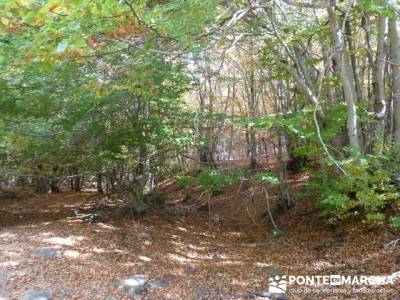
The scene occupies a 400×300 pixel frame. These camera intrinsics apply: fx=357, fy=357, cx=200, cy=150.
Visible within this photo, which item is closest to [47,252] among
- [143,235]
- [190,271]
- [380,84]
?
[143,235]

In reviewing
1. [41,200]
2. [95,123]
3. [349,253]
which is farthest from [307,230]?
[41,200]

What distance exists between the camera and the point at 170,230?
9.12m

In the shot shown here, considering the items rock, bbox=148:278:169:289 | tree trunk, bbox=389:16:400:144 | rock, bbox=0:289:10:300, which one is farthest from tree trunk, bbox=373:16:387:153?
rock, bbox=0:289:10:300

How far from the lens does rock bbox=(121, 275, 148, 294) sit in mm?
5469

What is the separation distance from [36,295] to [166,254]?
291 centimetres

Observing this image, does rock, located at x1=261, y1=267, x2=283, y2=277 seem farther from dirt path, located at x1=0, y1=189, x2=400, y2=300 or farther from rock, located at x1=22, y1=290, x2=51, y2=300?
rock, located at x1=22, y1=290, x2=51, y2=300

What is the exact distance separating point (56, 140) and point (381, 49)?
694cm

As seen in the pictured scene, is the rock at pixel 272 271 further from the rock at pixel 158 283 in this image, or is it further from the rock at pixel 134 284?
the rock at pixel 134 284

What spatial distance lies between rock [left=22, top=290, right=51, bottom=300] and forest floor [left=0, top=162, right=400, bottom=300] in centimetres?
3

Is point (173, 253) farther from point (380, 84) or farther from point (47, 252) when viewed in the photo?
point (380, 84)

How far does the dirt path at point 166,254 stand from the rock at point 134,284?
0.25 ft

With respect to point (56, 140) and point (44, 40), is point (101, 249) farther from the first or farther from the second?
point (44, 40)

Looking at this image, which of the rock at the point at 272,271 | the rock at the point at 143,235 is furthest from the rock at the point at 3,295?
the rock at the point at 272,271

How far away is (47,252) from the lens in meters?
6.38
